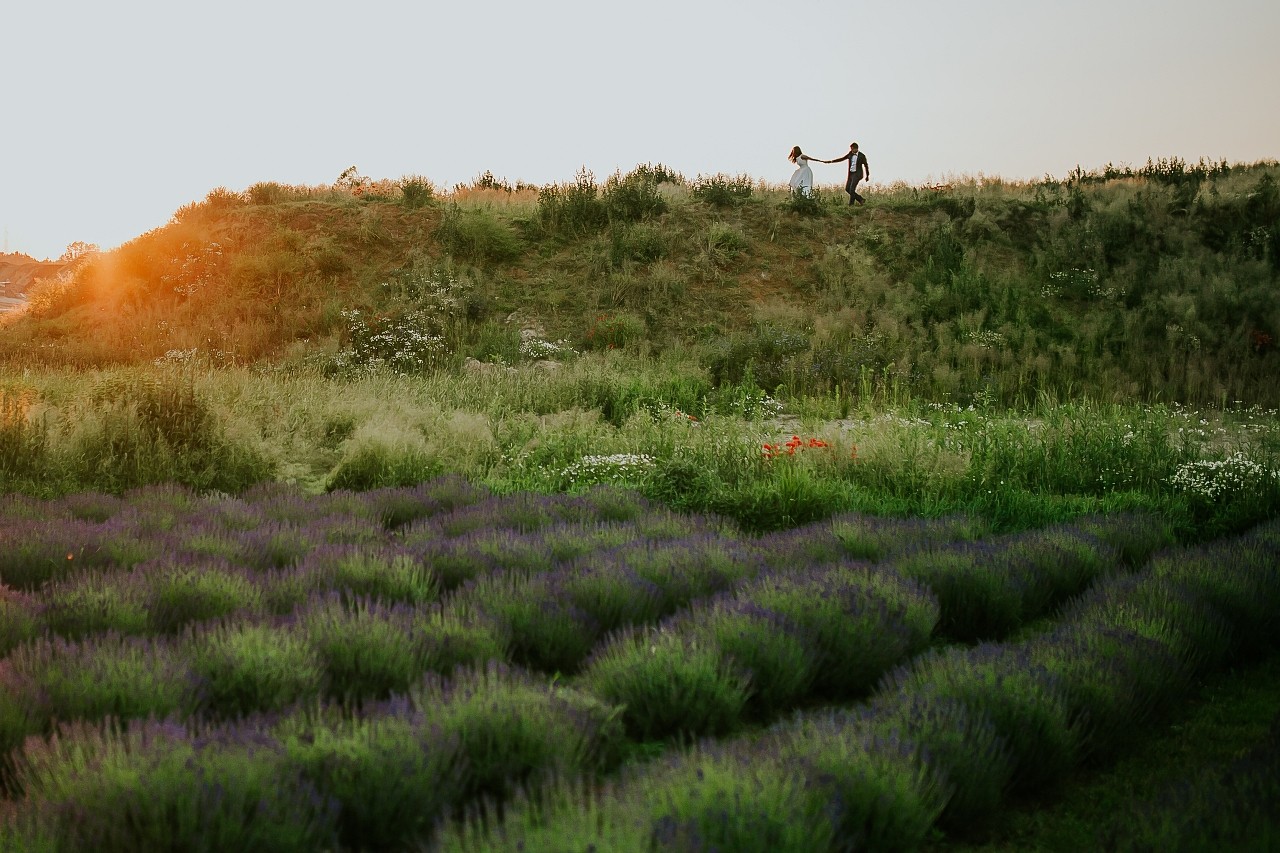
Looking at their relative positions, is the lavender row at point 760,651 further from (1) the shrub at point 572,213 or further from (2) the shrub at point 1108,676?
(1) the shrub at point 572,213

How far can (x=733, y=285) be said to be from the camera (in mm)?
21672

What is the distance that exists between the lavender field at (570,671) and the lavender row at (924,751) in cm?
1

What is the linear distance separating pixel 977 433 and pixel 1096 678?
6022 millimetres

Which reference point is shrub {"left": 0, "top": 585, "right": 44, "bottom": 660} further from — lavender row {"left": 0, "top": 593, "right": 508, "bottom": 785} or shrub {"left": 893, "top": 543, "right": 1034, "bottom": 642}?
shrub {"left": 893, "top": 543, "right": 1034, "bottom": 642}

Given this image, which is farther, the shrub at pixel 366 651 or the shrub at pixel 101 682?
the shrub at pixel 366 651

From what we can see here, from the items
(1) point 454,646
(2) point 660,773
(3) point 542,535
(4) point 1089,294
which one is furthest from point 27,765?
(4) point 1089,294

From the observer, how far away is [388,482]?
7.95 metres

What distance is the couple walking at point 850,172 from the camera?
24.9m

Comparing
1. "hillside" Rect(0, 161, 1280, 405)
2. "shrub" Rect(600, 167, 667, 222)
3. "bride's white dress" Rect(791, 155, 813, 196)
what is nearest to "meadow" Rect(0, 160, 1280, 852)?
"hillside" Rect(0, 161, 1280, 405)

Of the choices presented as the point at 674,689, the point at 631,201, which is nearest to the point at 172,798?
the point at 674,689

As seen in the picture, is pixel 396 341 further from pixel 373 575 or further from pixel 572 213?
pixel 373 575

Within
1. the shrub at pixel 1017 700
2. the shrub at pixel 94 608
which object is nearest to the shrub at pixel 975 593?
the shrub at pixel 1017 700

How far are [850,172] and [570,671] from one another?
23.6 meters

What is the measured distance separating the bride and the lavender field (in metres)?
20.4
